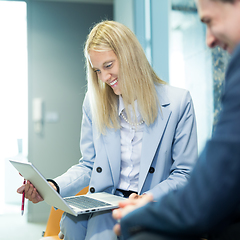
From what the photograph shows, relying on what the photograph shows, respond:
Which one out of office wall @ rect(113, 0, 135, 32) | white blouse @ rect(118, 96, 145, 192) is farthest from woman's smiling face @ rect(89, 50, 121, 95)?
office wall @ rect(113, 0, 135, 32)

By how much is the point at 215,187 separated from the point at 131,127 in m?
0.90

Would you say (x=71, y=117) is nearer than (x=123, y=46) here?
No

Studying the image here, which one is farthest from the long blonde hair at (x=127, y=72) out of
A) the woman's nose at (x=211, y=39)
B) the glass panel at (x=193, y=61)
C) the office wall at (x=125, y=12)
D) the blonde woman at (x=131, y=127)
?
the office wall at (x=125, y=12)

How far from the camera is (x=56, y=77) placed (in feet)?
11.3

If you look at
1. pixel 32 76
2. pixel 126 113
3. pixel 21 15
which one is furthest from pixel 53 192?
pixel 21 15

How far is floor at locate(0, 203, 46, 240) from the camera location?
2617 millimetres

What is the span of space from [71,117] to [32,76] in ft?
2.12

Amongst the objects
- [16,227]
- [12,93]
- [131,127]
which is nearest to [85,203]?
[131,127]

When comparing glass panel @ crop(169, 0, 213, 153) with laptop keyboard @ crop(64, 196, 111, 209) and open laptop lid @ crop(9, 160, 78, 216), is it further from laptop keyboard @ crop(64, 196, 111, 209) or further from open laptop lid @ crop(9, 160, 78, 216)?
open laptop lid @ crop(9, 160, 78, 216)

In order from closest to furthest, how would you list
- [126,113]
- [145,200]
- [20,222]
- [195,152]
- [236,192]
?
[236,192], [145,200], [195,152], [126,113], [20,222]

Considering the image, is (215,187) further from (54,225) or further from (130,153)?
(54,225)

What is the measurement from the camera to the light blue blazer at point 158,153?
1214 millimetres

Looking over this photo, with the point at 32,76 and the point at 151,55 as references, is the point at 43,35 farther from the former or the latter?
the point at 151,55

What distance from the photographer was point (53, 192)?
0.94 metres
